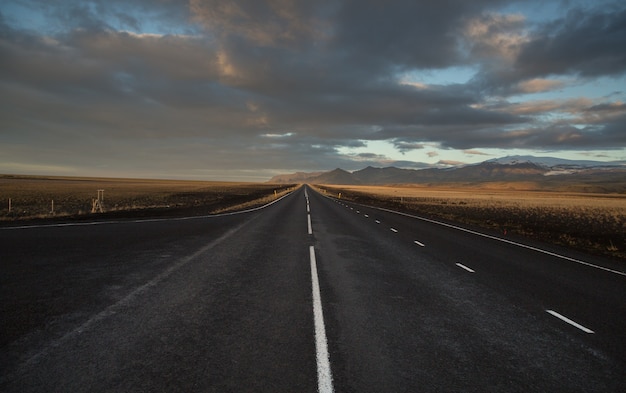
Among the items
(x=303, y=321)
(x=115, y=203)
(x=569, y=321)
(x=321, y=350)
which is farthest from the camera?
(x=115, y=203)

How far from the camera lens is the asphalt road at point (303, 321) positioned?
375 cm

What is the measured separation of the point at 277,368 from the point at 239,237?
32.6ft

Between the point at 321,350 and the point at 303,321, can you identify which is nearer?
the point at 321,350

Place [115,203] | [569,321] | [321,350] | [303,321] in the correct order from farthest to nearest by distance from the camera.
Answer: [115,203]
[569,321]
[303,321]
[321,350]

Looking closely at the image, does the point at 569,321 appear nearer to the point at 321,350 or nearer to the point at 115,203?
the point at 321,350

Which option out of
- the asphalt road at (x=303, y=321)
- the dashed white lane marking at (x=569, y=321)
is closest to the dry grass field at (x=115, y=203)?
the asphalt road at (x=303, y=321)

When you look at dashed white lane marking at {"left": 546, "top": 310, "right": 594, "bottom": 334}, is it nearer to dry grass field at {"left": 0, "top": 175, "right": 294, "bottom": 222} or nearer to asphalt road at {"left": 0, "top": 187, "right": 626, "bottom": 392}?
asphalt road at {"left": 0, "top": 187, "right": 626, "bottom": 392}

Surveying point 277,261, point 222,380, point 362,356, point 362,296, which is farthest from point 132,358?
point 277,261

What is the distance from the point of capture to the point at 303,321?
209 inches

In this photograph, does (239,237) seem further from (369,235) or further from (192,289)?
(192,289)

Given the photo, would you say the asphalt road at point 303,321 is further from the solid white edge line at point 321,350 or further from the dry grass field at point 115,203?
the dry grass field at point 115,203

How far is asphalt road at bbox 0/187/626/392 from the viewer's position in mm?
3746

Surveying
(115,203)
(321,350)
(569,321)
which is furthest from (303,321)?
(115,203)

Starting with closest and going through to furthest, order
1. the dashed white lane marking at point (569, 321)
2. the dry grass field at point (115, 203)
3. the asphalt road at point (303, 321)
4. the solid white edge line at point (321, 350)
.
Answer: the solid white edge line at point (321, 350) → the asphalt road at point (303, 321) → the dashed white lane marking at point (569, 321) → the dry grass field at point (115, 203)
